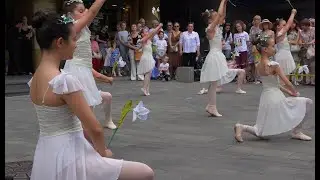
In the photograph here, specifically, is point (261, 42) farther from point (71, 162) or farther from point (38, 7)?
point (38, 7)

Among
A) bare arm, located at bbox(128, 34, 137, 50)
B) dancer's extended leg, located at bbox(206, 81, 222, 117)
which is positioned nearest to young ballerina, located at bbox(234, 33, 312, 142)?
dancer's extended leg, located at bbox(206, 81, 222, 117)

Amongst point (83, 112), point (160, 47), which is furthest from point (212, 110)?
point (160, 47)

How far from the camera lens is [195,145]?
7.45m

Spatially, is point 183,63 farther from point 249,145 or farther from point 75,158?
point 75,158

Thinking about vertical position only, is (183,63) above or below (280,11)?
below

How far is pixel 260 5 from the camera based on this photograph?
23609 millimetres

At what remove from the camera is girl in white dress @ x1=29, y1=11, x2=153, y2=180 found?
3314 mm

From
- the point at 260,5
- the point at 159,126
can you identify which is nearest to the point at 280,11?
the point at 260,5

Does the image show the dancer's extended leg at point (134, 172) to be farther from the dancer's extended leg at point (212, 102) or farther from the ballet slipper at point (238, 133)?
the dancer's extended leg at point (212, 102)

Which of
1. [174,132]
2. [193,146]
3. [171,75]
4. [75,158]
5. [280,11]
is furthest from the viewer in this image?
[280,11]

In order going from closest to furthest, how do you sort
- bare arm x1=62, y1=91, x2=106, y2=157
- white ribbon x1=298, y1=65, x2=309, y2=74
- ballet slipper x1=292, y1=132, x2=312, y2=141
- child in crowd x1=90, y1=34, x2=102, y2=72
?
bare arm x1=62, y1=91, x2=106, y2=157 → ballet slipper x1=292, y1=132, x2=312, y2=141 → white ribbon x1=298, y1=65, x2=309, y2=74 → child in crowd x1=90, y1=34, x2=102, y2=72

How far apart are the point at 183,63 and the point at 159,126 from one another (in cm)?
1037

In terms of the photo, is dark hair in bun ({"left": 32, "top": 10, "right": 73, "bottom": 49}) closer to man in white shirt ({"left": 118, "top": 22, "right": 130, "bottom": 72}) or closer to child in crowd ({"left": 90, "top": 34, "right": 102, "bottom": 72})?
child in crowd ({"left": 90, "top": 34, "right": 102, "bottom": 72})

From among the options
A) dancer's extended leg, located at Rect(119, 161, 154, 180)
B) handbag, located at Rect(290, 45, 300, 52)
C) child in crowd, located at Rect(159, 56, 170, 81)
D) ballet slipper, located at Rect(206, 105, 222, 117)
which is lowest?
child in crowd, located at Rect(159, 56, 170, 81)
